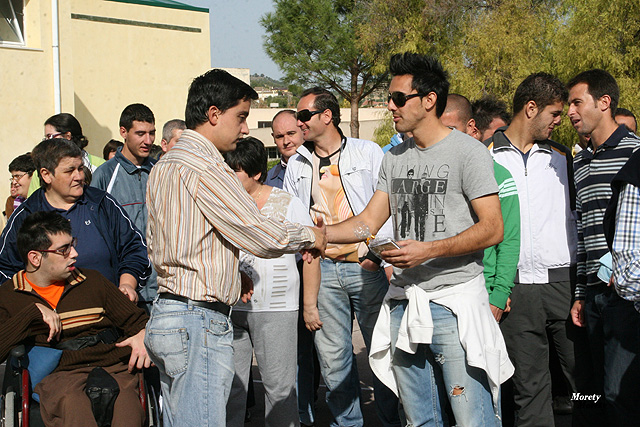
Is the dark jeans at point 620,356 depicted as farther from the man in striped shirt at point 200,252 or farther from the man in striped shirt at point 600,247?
the man in striped shirt at point 200,252

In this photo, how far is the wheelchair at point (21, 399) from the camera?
12.8 feet

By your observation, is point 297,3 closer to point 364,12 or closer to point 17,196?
point 364,12

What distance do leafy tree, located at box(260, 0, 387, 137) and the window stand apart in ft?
77.4

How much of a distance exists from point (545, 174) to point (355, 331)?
449 cm

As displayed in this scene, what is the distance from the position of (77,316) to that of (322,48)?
1408 inches

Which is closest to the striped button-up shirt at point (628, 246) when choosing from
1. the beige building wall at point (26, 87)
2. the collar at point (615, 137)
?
the collar at point (615, 137)

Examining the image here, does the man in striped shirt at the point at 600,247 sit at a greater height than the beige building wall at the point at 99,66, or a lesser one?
lesser

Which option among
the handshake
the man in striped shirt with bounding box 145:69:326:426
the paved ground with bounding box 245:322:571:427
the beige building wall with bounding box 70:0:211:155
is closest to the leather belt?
the man in striped shirt with bounding box 145:69:326:426

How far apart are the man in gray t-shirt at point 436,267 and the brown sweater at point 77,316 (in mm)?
1736

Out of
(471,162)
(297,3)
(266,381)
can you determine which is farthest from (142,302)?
(297,3)

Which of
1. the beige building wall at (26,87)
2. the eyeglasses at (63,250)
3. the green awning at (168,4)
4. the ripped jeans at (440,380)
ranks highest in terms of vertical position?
the green awning at (168,4)

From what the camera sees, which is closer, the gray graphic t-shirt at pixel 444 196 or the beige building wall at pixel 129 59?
the gray graphic t-shirt at pixel 444 196

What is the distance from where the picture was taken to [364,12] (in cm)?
3419

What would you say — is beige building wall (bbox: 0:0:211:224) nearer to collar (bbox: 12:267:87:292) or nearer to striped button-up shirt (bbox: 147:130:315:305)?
collar (bbox: 12:267:87:292)
